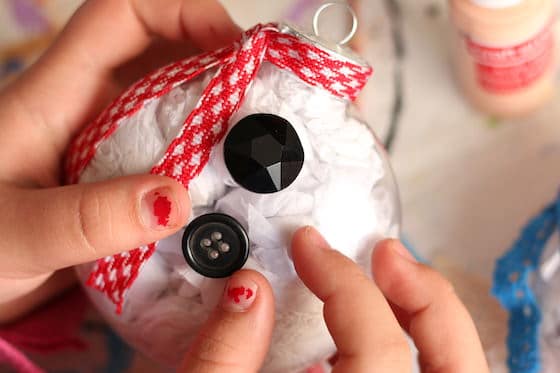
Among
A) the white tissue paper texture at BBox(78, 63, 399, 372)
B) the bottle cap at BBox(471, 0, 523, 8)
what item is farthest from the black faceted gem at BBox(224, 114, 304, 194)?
the bottle cap at BBox(471, 0, 523, 8)

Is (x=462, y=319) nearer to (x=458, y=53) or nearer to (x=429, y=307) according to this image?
(x=429, y=307)

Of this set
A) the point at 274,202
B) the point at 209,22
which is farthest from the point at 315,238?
the point at 209,22

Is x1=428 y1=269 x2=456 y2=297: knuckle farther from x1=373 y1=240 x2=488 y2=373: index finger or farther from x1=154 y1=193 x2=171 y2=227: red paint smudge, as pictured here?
x1=154 y1=193 x2=171 y2=227: red paint smudge

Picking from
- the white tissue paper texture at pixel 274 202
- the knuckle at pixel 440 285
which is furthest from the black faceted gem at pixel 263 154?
the knuckle at pixel 440 285

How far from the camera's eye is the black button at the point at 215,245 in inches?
13.9

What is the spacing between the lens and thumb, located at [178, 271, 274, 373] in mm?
358

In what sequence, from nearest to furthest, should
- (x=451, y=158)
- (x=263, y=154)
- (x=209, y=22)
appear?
(x=263, y=154) → (x=209, y=22) → (x=451, y=158)

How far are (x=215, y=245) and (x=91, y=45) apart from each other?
21 centimetres

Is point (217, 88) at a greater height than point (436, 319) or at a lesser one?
greater

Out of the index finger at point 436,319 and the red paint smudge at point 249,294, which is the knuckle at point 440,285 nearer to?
the index finger at point 436,319

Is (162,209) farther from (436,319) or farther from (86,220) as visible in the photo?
(436,319)

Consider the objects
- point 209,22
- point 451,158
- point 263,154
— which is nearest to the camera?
point 263,154

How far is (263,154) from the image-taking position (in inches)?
13.4

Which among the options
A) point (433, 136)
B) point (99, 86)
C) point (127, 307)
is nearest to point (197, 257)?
point (127, 307)
